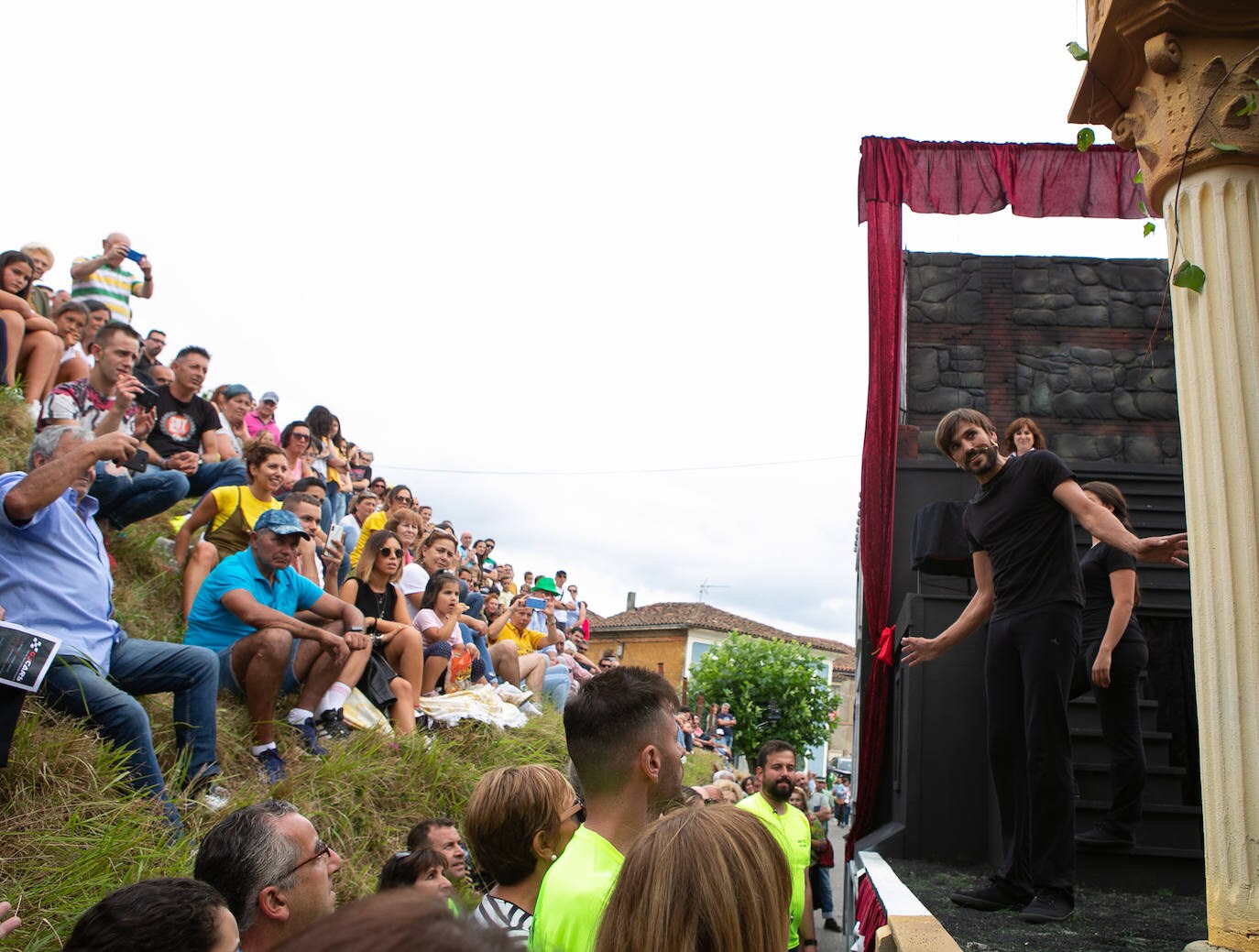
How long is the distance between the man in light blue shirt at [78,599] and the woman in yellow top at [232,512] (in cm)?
196

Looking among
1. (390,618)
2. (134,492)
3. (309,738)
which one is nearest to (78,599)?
(309,738)

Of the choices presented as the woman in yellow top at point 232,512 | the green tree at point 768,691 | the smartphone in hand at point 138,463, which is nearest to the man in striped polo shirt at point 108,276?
the smartphone in hand at point 138,463

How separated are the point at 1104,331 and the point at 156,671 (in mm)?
9503

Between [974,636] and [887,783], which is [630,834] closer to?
[974,636]

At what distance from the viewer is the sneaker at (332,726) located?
5801 mm

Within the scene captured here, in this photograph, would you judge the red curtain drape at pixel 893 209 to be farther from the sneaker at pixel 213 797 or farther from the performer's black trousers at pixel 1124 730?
the sneaker at pixel 213 797

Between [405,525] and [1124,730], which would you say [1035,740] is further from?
[405,525]

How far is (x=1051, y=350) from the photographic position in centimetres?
1048

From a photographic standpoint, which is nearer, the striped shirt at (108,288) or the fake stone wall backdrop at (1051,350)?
the striped shirt at (108,288)

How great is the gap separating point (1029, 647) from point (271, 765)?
364 centimetres

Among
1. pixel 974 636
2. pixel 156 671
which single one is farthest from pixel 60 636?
pixel 974 636

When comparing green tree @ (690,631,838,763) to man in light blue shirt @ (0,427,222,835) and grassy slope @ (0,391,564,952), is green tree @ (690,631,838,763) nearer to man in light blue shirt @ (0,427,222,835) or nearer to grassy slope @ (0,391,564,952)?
grassy slope @ (0,391,564,952)

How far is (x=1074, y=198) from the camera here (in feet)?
31.9

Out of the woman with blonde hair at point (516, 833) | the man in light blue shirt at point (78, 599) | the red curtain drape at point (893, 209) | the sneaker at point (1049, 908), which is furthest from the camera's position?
the red curtain drape at point (893, 209)
